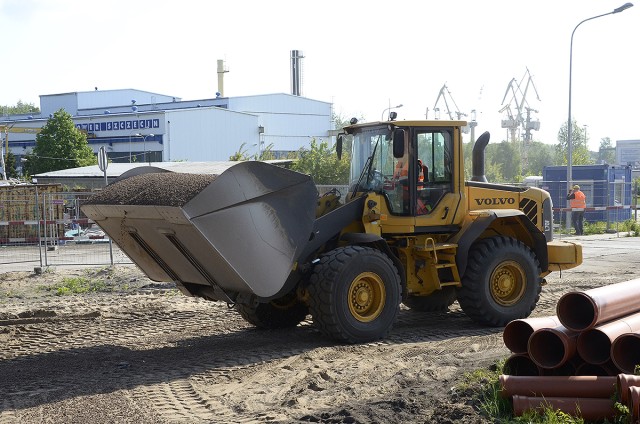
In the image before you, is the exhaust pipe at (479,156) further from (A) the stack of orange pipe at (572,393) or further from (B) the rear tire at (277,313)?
Result: (A) the stack of orange pipe at (572,393)

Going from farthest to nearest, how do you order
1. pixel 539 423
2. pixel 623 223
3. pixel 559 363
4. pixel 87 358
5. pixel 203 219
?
pixel 623 223, pixel 87 358, pixel 203 219, pixel 559 363, pixel 539 423

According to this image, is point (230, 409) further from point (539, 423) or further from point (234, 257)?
point (539, 423)

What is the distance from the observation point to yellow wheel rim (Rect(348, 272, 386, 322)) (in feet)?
30.7

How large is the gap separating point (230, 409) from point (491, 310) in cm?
454

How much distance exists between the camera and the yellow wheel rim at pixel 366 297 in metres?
9.36

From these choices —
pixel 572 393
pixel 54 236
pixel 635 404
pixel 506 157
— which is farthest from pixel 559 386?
pixel 506 157

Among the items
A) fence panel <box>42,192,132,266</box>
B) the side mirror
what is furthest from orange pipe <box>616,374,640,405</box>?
fence panel <box>42,192,132,266</box>

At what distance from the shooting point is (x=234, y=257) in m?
8.30

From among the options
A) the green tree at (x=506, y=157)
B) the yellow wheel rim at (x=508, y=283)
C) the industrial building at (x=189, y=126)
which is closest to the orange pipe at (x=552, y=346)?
the yellow wheel rim at (x=508, y=283)

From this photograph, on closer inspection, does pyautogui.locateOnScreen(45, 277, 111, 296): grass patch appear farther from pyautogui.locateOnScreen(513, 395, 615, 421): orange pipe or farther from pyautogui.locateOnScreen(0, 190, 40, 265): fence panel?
pyautogui.locateOnScreen(513, 395, 615, 421): orange pipe

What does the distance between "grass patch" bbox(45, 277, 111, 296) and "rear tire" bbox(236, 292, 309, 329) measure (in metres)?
5.10

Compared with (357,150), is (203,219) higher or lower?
lower

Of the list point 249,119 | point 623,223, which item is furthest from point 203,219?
point 249,119

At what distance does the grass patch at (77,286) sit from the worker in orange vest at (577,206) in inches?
652
